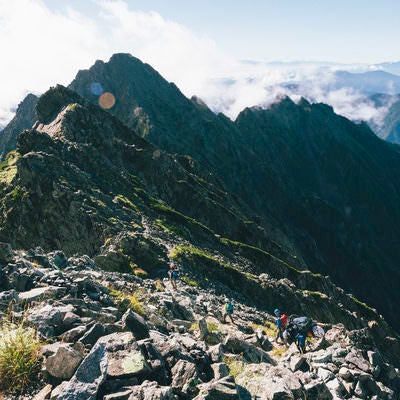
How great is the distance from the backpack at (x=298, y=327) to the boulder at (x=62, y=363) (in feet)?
66.5

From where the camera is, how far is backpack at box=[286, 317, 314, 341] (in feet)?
92.2

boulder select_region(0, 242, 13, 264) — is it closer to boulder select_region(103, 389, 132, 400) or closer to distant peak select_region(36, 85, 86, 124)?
boulder select_region(103, 389, 132, 400)

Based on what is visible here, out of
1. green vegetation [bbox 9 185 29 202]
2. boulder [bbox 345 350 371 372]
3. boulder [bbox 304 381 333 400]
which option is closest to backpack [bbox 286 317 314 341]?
boulder [bbox 345 350 371 372]

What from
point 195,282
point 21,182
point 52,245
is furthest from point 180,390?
point 21,182

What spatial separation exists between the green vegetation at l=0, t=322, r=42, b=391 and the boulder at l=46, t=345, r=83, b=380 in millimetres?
545

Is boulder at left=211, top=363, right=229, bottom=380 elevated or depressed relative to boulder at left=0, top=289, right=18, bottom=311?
depressed

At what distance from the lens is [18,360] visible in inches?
437

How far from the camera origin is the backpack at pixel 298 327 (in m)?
28.1

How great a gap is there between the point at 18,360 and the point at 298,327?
21817 mm

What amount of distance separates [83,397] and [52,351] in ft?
7.60

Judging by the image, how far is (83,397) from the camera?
1016 cm

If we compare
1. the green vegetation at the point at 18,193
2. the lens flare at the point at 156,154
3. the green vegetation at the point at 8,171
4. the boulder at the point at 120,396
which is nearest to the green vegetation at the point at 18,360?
the boulder at the point at 120,396

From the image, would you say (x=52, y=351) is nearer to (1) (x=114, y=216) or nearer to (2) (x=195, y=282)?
(2) (x=195, y=282)

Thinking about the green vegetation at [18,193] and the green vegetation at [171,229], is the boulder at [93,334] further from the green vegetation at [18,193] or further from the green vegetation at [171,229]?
the green vegetation at [171,229]
